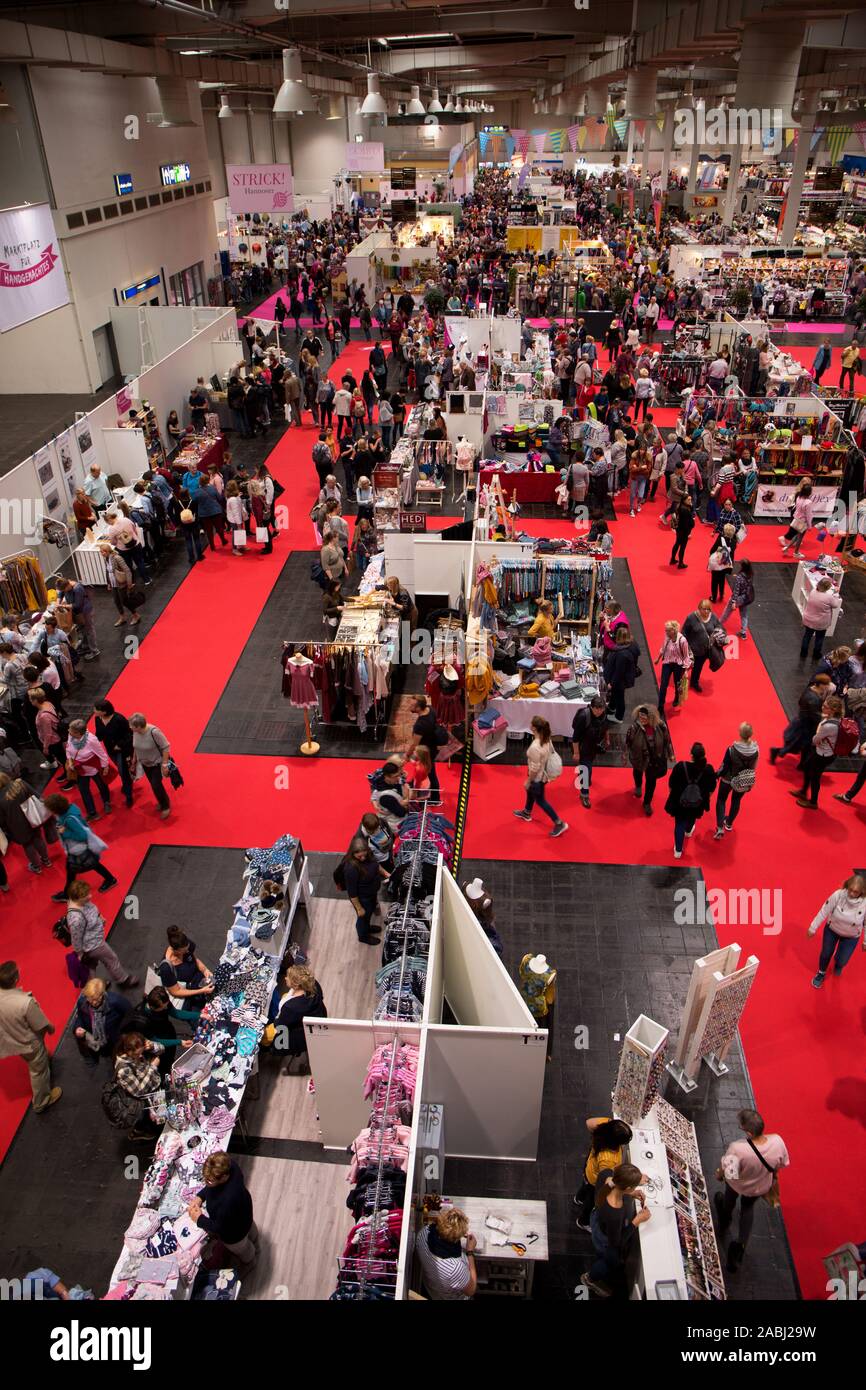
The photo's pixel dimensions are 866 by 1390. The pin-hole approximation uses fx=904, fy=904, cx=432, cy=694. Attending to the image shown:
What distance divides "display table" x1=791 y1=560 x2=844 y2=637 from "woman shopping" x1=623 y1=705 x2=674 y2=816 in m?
3.92

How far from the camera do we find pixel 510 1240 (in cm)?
508

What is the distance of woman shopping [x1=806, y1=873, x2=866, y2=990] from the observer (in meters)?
6.59

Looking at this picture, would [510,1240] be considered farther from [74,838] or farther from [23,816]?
[23,816]

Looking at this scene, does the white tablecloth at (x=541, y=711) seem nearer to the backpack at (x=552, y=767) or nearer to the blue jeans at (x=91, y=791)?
the backpack at (x=552, y=767)

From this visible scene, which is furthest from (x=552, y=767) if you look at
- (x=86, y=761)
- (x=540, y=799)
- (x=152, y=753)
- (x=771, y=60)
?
(x=771, y=60)

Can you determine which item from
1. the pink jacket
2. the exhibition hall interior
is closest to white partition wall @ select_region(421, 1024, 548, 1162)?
the exhibition hall interior

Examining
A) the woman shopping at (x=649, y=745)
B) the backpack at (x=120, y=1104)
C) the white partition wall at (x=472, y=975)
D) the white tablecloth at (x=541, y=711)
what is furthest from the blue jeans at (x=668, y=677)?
the backpack at (x=120, y=1104)

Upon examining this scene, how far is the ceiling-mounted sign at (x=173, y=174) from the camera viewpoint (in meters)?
24.8

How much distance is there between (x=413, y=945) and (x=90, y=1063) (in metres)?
2.71

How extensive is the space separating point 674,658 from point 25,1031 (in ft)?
23.5

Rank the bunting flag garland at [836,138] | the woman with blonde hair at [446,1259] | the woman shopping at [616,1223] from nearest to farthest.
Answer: the woman with blonde hair at [446,1259] → the woman shopping at [616,1223] → the bunting flag garland at [836,138]

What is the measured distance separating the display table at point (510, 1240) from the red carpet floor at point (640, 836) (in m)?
1.29
